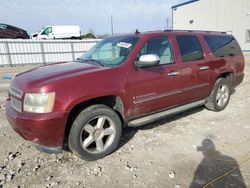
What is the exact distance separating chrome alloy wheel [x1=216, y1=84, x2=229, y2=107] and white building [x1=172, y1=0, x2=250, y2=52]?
21193 millimetres

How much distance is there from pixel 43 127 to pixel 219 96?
4285 millimetres

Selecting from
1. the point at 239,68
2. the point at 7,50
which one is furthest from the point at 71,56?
the point at 239,68

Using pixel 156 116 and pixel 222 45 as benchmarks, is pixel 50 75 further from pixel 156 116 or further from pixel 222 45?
pixel 222 45

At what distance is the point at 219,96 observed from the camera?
5680mm

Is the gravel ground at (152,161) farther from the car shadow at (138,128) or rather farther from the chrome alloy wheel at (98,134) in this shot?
the chrome alloy wheel at (98,134)

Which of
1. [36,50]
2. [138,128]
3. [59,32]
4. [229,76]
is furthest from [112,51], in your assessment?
[59,32]

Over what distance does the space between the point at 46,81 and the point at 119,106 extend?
4.02 feet

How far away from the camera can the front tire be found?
337 centimetres

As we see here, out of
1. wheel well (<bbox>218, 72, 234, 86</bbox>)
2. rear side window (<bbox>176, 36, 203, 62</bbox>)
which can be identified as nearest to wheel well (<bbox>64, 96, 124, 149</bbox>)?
rear side window (<bbox>176, 36, 203, 62</bbox>)

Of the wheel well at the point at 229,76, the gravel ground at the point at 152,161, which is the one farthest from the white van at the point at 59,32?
the wheel well at the point at 229,76

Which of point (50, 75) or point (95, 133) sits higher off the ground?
point (50, 75)

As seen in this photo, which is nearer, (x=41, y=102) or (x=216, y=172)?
(x=41, y=102)

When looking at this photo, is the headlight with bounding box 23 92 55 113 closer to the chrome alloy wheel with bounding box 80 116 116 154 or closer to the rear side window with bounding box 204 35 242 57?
the chrome alloy wheel with bounding box 80 116 116 154

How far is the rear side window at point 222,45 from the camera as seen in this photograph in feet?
17.4
